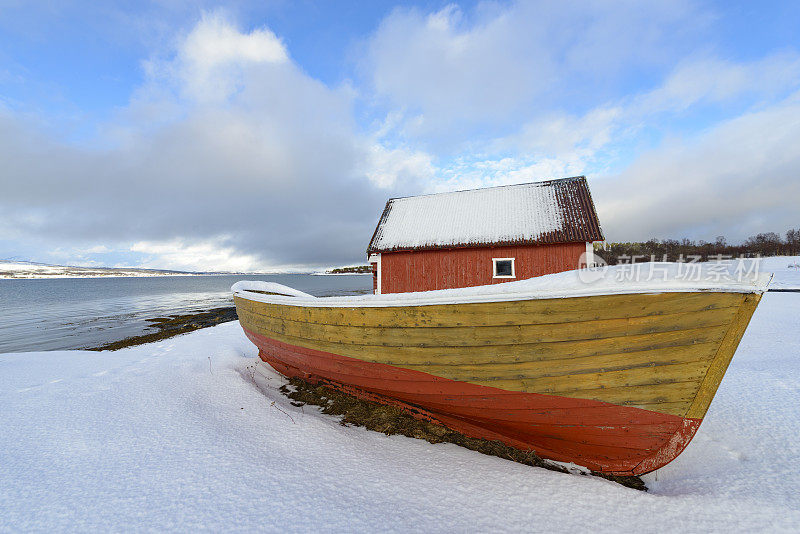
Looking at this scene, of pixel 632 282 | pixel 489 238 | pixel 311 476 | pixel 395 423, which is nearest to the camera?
pixel 632 282

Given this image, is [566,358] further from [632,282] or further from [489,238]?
[489,238]

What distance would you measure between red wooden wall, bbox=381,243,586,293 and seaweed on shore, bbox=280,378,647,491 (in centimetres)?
672

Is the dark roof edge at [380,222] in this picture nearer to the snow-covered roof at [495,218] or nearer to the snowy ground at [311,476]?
the snow-covered roof at [495,218]

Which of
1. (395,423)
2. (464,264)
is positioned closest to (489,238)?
(464,264)

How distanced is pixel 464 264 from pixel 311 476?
28.9 feet

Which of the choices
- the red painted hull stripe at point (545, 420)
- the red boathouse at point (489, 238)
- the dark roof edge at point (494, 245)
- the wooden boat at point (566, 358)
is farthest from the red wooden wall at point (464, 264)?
the wooden boat at point (566, 358)

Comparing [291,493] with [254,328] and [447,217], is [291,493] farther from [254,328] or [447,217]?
[447,217]

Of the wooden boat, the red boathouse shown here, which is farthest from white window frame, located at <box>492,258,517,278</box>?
the wooden boat

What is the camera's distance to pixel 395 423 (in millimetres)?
3566

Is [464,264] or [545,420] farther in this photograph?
[464,264]

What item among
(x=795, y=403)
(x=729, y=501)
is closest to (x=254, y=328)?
(x=729, y=501)

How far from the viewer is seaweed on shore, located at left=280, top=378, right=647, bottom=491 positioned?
2.98 metres

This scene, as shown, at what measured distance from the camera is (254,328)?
17.3 ft

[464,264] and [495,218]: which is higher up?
[495,218]
